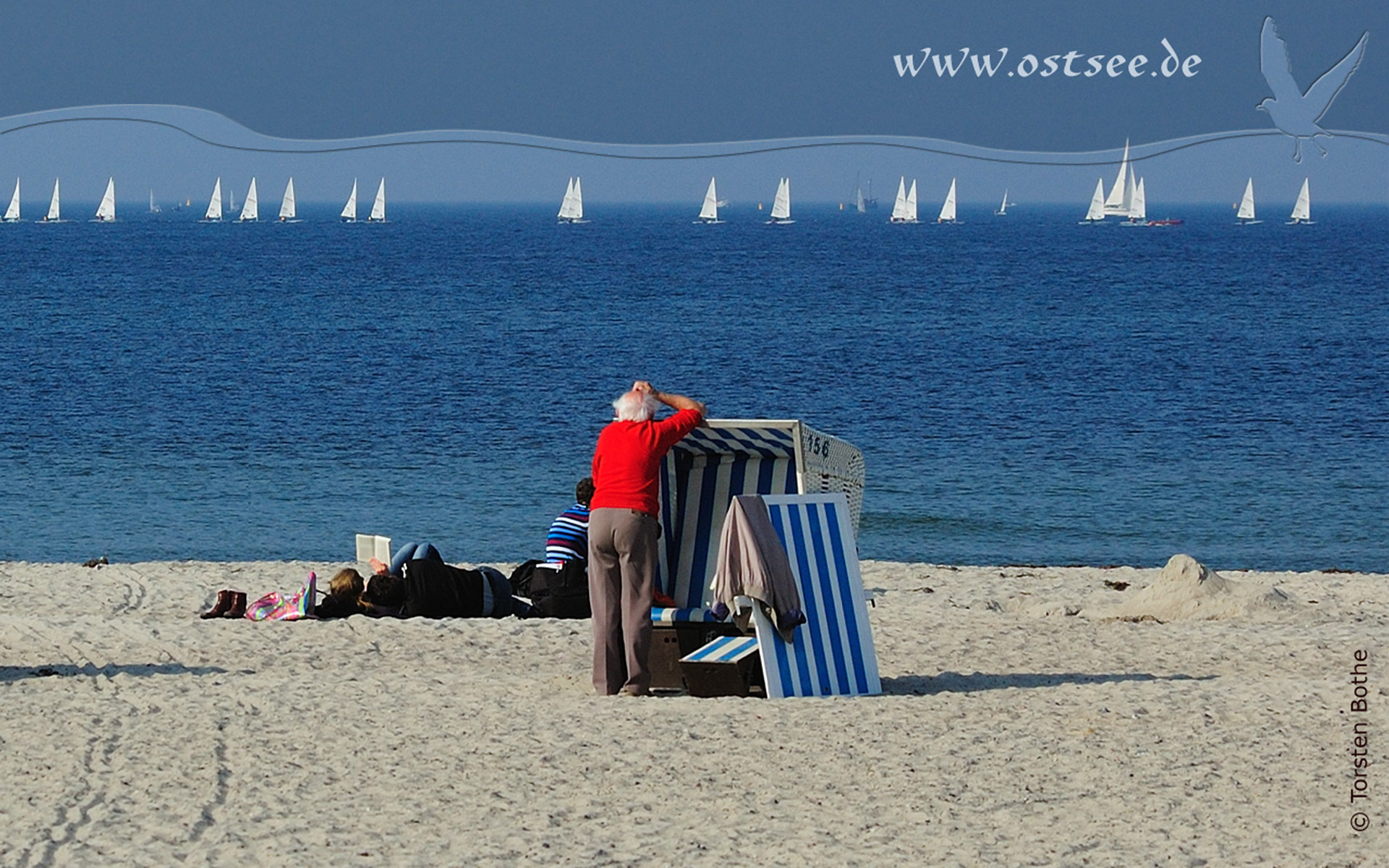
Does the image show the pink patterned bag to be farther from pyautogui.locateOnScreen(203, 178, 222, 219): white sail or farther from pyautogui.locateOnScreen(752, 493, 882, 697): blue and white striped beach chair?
pyautogui.locateOnScreen(203, 178, 222, 219): white sail

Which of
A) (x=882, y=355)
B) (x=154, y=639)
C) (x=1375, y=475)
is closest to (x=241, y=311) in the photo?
(x=882, y=355)

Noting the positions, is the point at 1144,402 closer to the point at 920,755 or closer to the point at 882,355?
the point at 882,355

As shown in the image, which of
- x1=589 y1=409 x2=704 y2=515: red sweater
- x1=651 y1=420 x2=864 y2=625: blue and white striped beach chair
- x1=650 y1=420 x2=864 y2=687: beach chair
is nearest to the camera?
x1=589 y1=409 x2=704 y2=515: red sweater

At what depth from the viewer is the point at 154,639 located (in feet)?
30.4

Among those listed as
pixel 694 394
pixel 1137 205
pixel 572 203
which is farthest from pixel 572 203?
pixel 694 394

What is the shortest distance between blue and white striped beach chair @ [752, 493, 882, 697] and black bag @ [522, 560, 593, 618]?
2.67m

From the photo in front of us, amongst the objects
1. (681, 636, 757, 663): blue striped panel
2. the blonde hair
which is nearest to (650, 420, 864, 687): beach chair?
(681, 636, 757, 663): blue striped panel

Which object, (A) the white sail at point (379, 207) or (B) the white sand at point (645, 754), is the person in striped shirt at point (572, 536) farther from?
(A) the white sail at point (379, 207)

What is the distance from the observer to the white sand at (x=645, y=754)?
5422 mm

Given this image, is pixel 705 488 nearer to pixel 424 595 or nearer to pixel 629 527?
pixel 629 527

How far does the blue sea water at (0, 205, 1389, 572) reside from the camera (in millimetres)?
19172

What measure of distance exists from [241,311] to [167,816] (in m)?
55.6

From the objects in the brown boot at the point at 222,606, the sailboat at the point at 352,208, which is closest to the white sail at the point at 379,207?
the sailboat at the point at 352,208

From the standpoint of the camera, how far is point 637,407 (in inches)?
295
